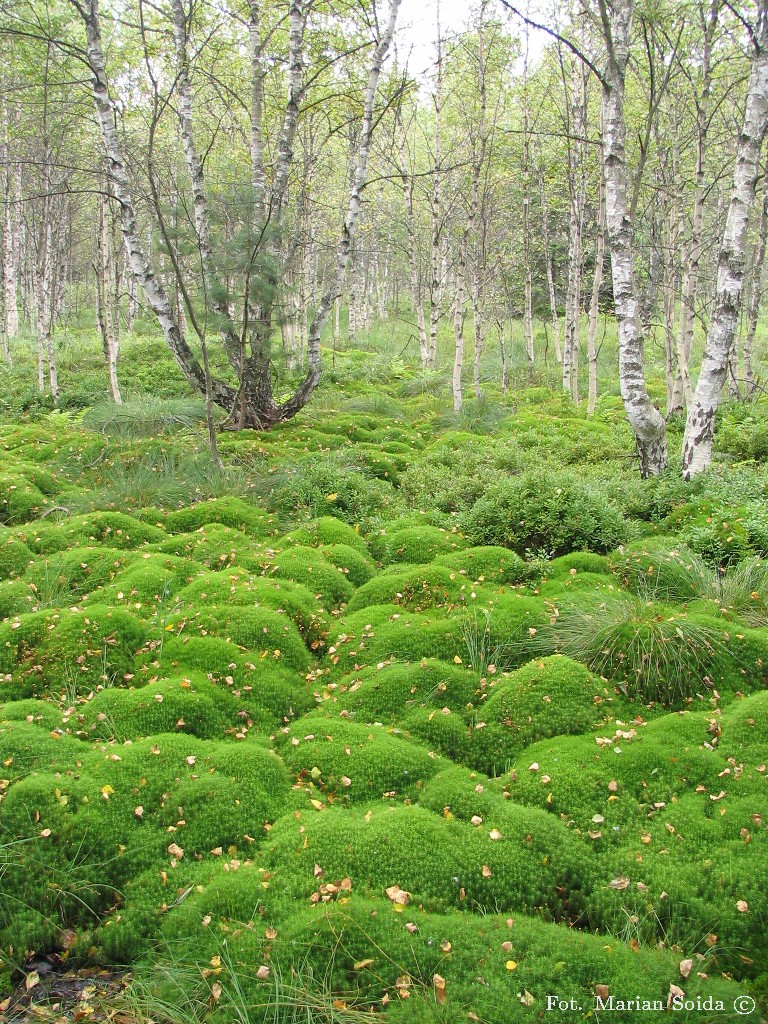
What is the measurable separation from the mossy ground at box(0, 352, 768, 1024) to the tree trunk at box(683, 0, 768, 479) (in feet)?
3.15

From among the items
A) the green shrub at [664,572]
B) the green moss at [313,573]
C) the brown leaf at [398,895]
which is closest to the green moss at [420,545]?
the green moss at [313,573]

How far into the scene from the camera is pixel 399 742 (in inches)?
175

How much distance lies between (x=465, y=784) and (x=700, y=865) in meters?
1.38

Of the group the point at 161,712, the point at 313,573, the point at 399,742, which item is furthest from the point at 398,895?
the point at 313,573

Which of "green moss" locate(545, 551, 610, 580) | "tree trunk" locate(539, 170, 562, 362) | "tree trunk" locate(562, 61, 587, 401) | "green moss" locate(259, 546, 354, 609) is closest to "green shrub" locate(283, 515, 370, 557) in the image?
"green moss" locate(259, 546, 354, 609)

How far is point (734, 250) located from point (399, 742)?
22.4ft

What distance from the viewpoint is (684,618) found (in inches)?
203

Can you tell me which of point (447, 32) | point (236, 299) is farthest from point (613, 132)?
point (447, 32)

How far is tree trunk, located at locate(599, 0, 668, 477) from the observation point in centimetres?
783

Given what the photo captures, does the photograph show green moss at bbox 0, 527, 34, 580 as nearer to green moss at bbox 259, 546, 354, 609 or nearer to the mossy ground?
the mossy ground

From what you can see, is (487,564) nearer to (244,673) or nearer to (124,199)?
(244,673)

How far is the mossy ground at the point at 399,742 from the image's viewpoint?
3115 mm

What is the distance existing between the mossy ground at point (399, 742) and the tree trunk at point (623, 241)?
1.00 m

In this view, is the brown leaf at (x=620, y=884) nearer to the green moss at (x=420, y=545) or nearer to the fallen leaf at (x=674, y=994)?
the fallen leaf at (x=674, y=994)
